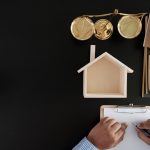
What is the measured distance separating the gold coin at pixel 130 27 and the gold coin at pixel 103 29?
34mm

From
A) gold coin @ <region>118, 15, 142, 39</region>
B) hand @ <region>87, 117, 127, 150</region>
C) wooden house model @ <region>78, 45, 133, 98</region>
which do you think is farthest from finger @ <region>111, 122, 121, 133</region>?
gold coin @ <region>118, 15, 142, 39</region>

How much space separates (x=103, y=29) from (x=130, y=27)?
8 cm

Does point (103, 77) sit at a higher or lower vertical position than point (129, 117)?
higher

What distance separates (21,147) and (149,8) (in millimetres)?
615

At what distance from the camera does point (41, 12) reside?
37.1 inches

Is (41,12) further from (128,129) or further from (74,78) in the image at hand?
(128,129)

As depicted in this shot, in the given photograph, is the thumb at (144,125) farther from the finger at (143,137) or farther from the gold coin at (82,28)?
the gold coin at (82,28)

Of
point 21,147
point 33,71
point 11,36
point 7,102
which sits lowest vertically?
point 21,147

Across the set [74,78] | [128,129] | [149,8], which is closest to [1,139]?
[74,78]

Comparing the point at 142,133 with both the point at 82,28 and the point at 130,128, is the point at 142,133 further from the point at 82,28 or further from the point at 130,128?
the point at 82,28

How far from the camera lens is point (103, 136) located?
91 cm

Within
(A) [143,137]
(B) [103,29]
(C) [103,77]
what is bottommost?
(A) [143,137]

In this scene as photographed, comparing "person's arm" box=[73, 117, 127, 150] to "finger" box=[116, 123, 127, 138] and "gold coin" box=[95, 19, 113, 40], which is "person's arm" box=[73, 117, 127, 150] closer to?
"finger" box=[116, 123, 127, 138]

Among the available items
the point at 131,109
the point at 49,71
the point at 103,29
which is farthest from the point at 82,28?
the point at 131,109
